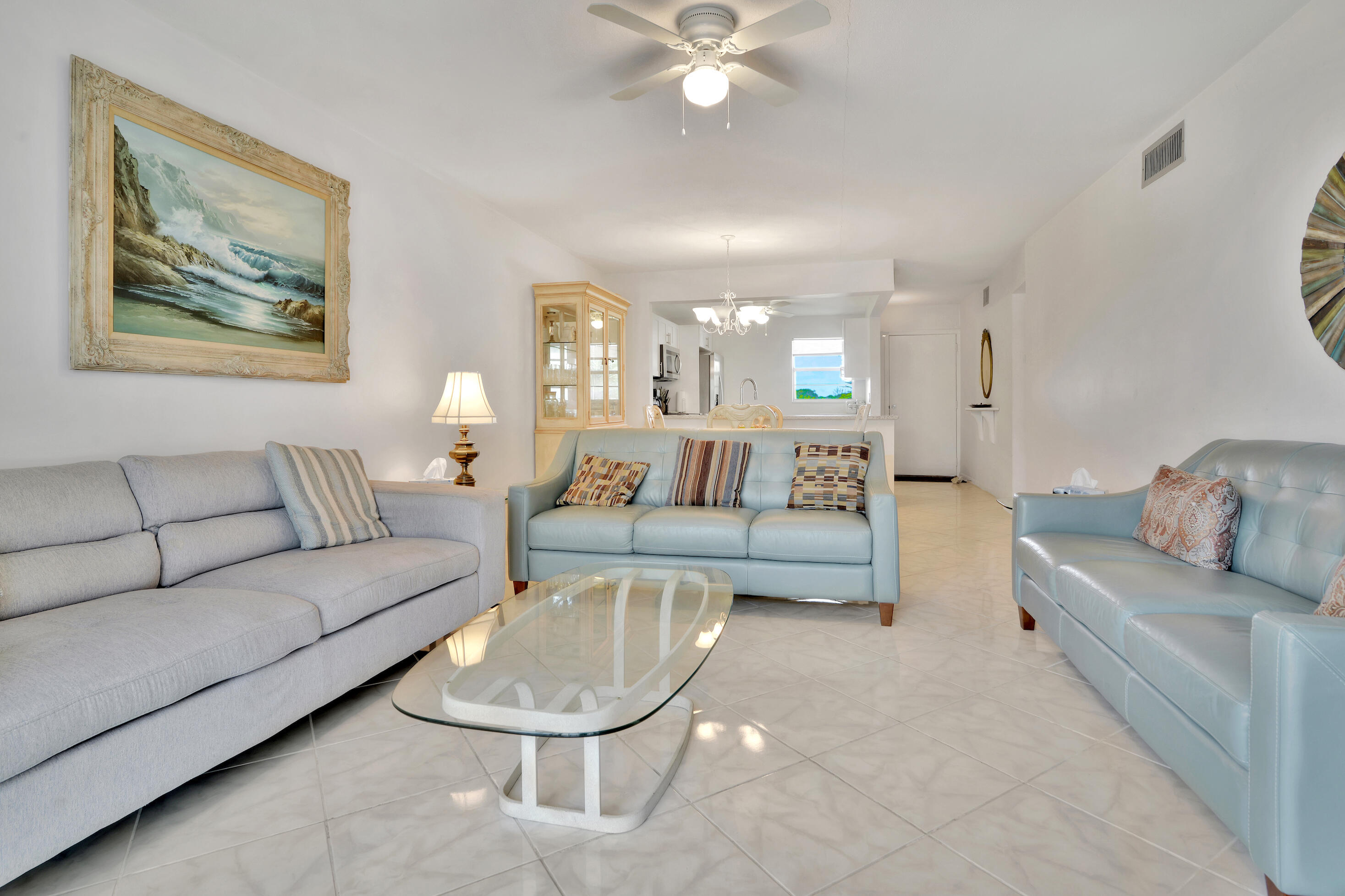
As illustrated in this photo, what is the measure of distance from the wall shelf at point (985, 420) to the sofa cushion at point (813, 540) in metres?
4.78

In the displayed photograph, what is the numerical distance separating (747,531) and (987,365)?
557cm

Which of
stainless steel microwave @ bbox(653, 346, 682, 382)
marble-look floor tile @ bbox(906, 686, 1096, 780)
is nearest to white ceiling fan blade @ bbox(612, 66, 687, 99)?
marble-look floor tile @ bbox(906, 686, 1096, 780)

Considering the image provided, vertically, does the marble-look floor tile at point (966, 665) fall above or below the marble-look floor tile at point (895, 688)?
above

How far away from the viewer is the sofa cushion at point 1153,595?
178 cm

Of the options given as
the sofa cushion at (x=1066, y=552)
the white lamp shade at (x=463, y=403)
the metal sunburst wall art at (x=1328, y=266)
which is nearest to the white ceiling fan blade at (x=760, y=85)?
the metal sunburst wall art at (x=1328, y=266)

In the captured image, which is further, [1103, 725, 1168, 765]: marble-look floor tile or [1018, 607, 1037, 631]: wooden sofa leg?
[1018, 607, 1037, 631]: wooden sofa leg

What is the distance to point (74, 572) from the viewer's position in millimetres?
1856

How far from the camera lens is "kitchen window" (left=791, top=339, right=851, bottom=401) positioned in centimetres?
903

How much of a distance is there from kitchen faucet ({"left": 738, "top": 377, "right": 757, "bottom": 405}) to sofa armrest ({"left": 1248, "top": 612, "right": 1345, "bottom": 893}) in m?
8.23

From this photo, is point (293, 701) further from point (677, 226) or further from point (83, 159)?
point (677, 226)

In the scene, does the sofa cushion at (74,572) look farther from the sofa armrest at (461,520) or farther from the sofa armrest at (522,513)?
the sofa armrest at (522,513)

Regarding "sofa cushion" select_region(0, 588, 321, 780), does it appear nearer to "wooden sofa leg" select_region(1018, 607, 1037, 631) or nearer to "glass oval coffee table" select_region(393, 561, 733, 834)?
"glass oval coffee table" select_region(393, 561, 733, 834)

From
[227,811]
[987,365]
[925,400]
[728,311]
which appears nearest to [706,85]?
[227,811]

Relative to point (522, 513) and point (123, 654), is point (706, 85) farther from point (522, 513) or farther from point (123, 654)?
point (123, 654)
